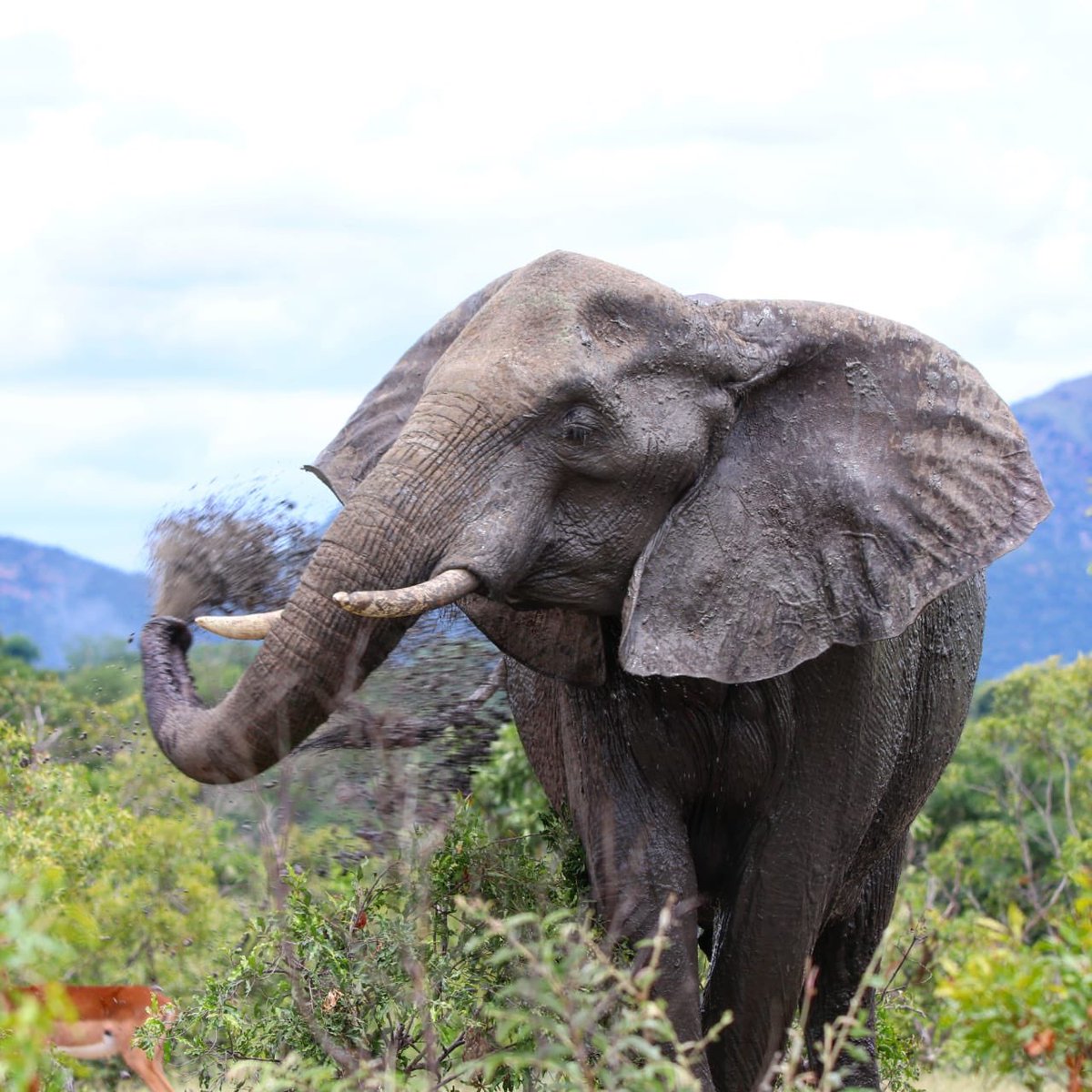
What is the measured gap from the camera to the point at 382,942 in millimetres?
5090

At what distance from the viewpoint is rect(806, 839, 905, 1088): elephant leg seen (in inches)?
248

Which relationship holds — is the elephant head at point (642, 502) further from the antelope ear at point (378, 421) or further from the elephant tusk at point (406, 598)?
the antelope ear at point (378, 421)

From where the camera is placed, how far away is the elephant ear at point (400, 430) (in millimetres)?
4809

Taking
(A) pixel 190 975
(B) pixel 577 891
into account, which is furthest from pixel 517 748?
(B) pixel 577 891

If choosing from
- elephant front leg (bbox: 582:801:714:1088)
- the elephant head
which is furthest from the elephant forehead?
elephant front leg (bbox: 582:801:714:1088)

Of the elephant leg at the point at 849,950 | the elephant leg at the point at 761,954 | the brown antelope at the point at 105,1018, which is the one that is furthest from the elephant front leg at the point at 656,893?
the brown antelope at the point at 105,1018

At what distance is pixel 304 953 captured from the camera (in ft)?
16.6

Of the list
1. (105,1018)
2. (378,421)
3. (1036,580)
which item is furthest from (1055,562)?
(378,421)

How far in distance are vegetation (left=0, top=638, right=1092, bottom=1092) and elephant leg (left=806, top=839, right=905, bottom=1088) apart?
0.19 meters

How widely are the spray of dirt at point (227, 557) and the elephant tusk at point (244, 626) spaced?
79cm

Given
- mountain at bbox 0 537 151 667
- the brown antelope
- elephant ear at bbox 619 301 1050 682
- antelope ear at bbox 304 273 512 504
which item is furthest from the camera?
mountain at bbox 0 537 151 667

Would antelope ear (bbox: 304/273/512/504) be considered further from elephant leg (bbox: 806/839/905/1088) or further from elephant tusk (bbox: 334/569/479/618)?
elephant leg (bbox: 806/839/905/1088)

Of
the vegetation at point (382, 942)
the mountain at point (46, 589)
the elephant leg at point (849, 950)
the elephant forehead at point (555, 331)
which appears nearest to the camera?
the vegetation at point (382, 942)

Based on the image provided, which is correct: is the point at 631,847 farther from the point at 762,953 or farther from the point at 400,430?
the point at 400,430
